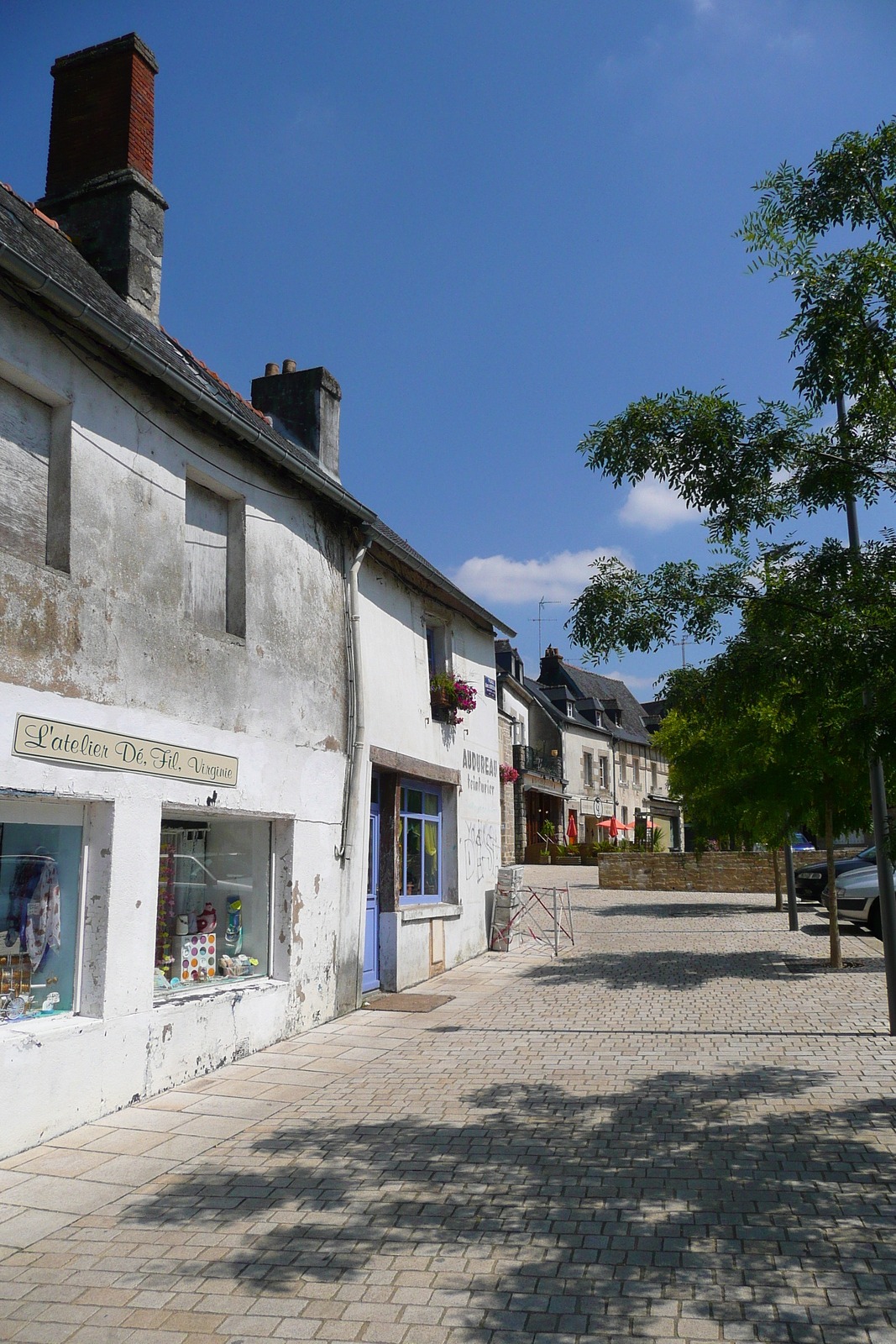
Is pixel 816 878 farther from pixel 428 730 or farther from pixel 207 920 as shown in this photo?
pixel 207 920

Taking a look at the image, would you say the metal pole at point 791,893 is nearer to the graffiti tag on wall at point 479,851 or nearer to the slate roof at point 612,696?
the graffiti tag on wall at point 479,851

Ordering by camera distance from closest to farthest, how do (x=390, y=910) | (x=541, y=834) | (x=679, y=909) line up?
(x=390, y=910)
(x=679, y=909)
(x=541, y=834)

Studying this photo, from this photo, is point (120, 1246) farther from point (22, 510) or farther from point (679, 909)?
point (679, 909)

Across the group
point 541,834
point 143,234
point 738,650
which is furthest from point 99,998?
point 541,834

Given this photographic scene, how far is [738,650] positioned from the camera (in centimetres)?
→ 687

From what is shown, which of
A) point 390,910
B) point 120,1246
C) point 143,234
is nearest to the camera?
point 120,1246

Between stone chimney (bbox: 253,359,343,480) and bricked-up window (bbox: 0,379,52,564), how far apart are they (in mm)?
6425

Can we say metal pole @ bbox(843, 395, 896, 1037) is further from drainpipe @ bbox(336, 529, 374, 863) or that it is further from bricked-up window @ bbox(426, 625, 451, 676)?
bricked-up window @ bbox(426, 625, 451, 676)

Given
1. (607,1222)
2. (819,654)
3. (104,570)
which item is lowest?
(607,1222)

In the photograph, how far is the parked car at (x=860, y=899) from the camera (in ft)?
54.8

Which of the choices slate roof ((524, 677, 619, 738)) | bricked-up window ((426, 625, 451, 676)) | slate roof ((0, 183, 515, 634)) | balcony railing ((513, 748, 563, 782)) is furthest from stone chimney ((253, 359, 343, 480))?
slate roof ((524, 677, 619, 738))

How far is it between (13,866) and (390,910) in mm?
6011

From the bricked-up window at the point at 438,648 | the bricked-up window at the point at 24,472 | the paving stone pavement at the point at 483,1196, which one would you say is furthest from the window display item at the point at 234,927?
the bricked-up window at the point at 438,648

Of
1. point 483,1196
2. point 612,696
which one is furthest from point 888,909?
point 612,696
